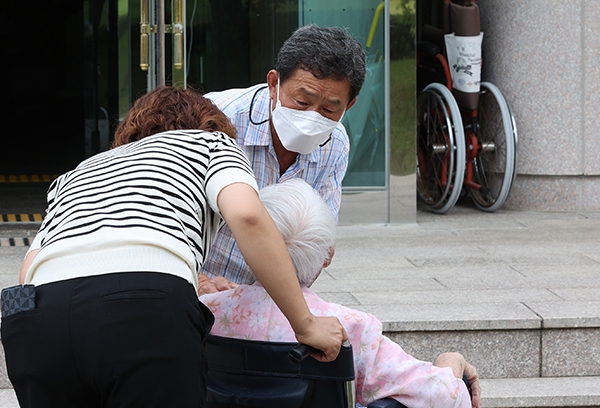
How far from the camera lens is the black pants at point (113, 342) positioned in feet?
5.64

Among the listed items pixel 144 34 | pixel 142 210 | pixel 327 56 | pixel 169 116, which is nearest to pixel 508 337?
pixel 327 56

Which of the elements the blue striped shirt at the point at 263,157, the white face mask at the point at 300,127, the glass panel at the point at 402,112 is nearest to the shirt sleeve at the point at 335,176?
the blue striped shirt at the point at 263,157

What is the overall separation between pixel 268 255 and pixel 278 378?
0.96 feet

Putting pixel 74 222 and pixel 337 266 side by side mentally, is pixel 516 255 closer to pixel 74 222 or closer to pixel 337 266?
pixel 337 266

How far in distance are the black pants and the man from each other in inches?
16.5

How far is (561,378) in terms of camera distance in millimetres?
3541

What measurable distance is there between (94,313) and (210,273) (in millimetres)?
904

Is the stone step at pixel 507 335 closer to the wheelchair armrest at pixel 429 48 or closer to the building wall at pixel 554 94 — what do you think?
the building wall at pixel 554 94

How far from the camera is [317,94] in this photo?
2418 mm

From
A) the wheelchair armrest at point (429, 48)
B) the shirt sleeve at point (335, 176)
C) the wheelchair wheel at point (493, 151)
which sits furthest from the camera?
the wheelchair armrest at point (429, 48)

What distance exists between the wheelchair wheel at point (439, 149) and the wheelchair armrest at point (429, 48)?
0.31 meters

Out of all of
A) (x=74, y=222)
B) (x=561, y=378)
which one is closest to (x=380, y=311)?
(x=561, y=378)

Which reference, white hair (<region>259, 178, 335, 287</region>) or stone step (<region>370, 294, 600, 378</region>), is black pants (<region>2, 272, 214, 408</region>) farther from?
stone step (<region>370, 294, 600, 378</region>)

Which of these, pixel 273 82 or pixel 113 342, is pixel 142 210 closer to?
pixel 113 342
